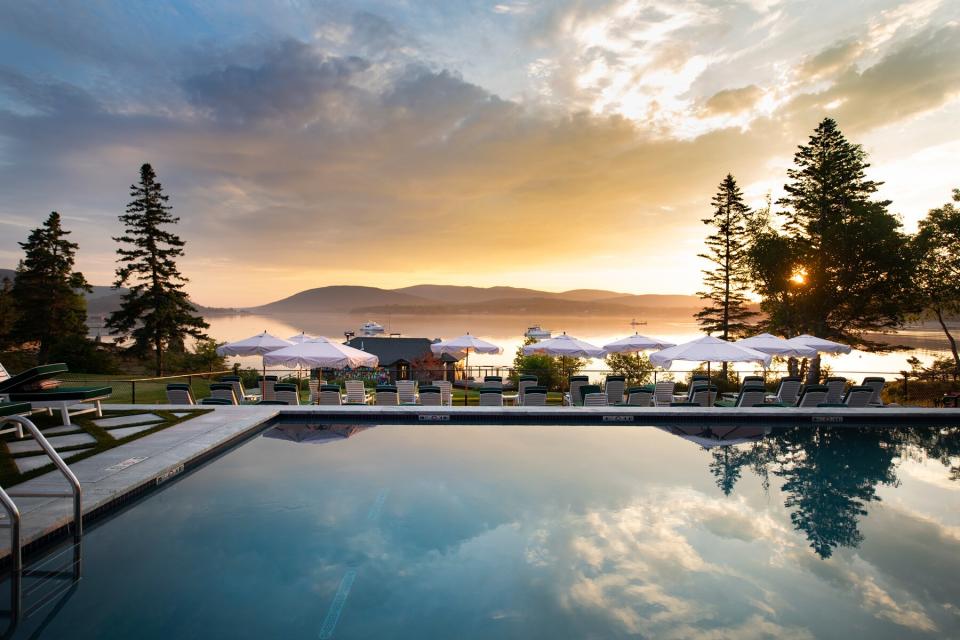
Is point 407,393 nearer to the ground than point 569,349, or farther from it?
nearer to the ground

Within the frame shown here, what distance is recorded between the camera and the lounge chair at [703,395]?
41.8 ft

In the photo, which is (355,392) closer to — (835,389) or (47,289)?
(835,389)

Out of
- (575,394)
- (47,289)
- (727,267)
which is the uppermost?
(727,267)

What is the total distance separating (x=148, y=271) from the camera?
35250mm

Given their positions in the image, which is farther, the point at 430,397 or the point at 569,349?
the point at 569,349

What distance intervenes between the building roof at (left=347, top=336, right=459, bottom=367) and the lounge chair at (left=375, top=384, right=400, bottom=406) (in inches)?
1043

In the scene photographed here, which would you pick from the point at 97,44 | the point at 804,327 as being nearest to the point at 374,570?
the point at 97,44

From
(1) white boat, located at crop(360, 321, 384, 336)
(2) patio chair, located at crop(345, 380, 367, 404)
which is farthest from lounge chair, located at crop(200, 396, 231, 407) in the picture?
(1) white boat, located at crop(360, 321, 384, 336)

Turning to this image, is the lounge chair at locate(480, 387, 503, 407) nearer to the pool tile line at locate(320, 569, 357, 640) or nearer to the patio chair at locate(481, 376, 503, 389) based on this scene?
the patio chair at locate(481, 376, 503, 389)

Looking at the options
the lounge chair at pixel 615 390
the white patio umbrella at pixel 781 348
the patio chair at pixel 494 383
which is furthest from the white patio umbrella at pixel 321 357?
the white patio umbrella at pixel 781 348

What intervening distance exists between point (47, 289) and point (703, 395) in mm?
43367

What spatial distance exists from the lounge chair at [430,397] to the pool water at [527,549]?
286 centimetres

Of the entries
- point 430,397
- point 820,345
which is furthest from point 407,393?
point 820,345

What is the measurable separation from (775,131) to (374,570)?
22939 millimetres
